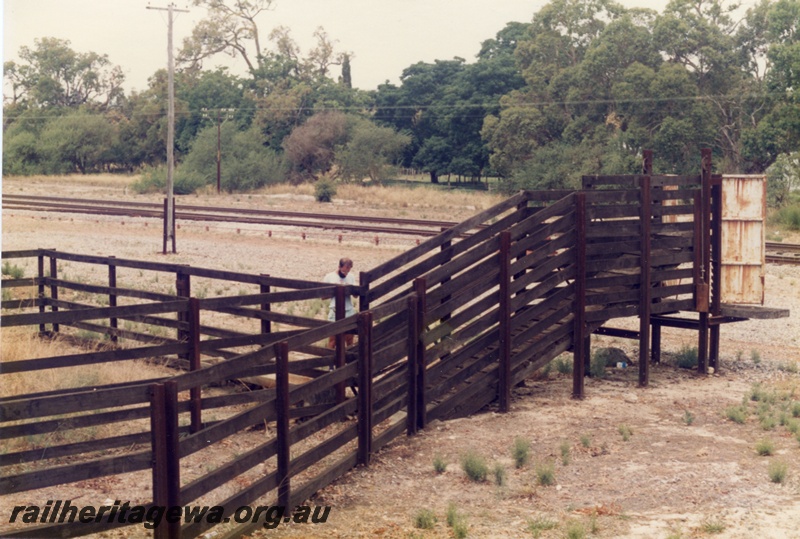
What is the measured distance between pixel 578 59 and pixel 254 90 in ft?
98.8

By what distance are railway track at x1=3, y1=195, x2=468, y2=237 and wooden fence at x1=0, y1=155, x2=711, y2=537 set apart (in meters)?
15.3

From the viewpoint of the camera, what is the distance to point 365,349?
25.1 feet

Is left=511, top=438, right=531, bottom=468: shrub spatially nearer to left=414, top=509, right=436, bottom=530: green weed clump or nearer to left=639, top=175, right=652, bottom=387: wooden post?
left=414, top=509, right=436, bottom=530: green weed clump

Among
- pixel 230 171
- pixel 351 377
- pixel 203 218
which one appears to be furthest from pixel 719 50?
pixel 351 377

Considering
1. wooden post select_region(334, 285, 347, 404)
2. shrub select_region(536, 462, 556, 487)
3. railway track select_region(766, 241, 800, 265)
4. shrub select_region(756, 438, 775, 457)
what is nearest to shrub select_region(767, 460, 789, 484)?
shrub select_region(756, 438, 775, 457)

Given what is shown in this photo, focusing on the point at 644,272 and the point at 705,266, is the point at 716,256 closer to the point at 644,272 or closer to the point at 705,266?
the point at 705,266

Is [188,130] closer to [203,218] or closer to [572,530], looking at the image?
[203,218]

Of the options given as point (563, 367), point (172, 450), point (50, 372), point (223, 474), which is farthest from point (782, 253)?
point (172, 450)

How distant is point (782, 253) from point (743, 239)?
13365mm

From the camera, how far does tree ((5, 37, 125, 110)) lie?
59812mm

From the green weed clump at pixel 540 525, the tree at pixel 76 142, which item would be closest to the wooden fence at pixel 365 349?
the green weed clump at pixel 540 525

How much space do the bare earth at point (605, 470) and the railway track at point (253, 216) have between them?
52.3 feet

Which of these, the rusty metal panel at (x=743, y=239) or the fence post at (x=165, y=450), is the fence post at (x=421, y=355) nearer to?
the fence post at (x=165, y=450)

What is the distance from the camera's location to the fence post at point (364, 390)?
7.66 metres
